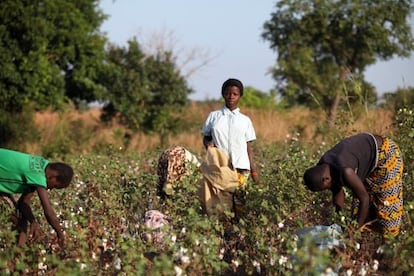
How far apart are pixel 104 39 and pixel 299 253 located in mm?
19562

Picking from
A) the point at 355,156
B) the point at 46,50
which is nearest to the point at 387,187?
the point at 355,156

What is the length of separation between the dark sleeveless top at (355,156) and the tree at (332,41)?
20164 mm

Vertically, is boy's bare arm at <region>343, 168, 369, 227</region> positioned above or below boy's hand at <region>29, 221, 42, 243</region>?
above

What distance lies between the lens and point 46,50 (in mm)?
20594

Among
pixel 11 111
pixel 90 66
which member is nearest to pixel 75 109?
pixel 90 66

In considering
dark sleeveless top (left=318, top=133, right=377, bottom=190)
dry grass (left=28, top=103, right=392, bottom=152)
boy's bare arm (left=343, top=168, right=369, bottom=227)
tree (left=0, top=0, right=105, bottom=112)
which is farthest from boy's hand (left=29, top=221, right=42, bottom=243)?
tree (left=0, top=0, right=105, bottom=112)

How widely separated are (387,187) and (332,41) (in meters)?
21.6

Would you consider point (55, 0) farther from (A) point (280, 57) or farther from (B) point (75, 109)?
(A) point (280, 57)

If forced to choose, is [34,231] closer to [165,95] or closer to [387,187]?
[387,187]

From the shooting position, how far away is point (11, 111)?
19844 millimetres

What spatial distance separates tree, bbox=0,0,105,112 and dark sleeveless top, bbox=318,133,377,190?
50.3ft

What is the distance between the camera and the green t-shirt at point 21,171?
15.3 ft

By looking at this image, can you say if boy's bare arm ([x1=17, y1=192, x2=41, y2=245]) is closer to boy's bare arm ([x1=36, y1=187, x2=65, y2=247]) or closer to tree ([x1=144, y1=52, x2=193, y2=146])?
boy's bare arm ([x1=36, y1=187, x2=65, y2=247])

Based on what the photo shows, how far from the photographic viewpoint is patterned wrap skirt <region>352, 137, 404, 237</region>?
500cm
